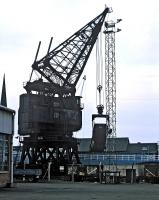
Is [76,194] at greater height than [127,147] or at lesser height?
lesser

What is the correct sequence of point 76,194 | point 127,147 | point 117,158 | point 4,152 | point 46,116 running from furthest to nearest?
point 127,147
point 117,158
point 46,116
point 4,152
point 76,194

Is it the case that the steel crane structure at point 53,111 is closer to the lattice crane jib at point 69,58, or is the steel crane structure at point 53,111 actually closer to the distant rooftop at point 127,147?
the lattice crane jib at point 69,58

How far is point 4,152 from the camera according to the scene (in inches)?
1641

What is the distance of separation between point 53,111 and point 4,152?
36.7 metres

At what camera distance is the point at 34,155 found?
8000 cm

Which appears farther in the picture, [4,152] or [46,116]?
[46,116]

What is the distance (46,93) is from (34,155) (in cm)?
1089

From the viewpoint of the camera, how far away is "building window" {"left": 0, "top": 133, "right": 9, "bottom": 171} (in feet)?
134

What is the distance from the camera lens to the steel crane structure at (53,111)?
77.4 m

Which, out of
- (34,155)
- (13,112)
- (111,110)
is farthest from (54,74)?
(13,112)

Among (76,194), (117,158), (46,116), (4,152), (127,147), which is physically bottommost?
(76,194)

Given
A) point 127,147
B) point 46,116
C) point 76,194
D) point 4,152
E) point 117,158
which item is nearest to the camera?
point 76,194

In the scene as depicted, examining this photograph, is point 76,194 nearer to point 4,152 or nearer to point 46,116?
point 4,152

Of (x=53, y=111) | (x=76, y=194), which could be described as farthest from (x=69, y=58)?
(x=76, y=194)
